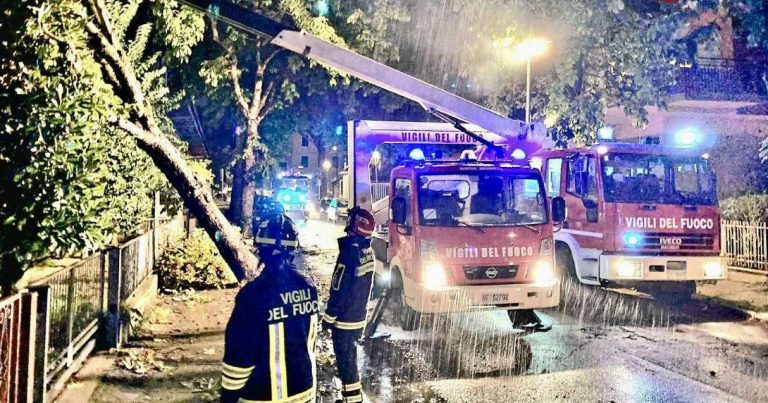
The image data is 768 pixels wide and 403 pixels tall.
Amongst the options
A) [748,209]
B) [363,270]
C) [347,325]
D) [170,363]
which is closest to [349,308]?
[347,325]

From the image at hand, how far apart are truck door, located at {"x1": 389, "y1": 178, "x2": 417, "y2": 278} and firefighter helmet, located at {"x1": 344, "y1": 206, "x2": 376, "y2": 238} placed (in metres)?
2.47

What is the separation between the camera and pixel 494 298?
725cm

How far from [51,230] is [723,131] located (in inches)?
825

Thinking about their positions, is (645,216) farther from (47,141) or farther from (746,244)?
(47,141)

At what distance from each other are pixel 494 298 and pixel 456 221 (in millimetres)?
1081

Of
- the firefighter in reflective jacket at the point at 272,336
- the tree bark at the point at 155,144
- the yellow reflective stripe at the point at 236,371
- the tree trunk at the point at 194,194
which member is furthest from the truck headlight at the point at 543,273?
the yellow reflective stripe at the point at 236,371

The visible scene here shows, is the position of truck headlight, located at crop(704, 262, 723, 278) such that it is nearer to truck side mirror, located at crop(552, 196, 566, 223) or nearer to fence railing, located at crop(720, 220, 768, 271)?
truck side mirror, located at crop(552, 196, 566, 223)

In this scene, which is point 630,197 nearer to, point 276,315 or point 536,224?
point 536,224

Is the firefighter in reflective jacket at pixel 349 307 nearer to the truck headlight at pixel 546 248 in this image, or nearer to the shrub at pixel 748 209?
the truck headlight at pixel 546 248

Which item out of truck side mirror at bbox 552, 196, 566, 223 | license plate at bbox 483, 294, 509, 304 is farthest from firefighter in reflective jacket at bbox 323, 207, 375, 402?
truck side mirror at bbox 552, 196, 566, 223

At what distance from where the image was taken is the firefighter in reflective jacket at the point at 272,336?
9.03ft

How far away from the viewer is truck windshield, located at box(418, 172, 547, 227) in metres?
7.65

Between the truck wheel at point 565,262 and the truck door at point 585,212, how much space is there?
38cm

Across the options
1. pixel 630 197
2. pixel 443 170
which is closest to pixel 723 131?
pixel 630 197
